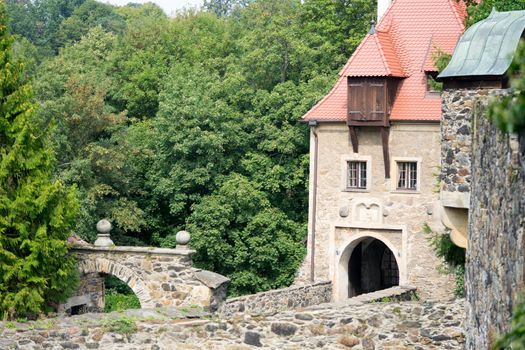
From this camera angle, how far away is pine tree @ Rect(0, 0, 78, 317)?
63.6 ft

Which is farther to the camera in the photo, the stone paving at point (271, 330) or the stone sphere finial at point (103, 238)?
the stone sphere finial at point (103, 238)

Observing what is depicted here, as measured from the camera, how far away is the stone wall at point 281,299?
877 inches

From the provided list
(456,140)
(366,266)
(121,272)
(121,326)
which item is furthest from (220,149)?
(456,140)

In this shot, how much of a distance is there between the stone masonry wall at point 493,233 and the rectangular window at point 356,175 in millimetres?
22735

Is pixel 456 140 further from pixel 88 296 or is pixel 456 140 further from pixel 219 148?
pixel 219 148

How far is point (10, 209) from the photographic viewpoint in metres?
19.5

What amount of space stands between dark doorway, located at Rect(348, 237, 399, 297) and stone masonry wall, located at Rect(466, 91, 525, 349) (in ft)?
76.3

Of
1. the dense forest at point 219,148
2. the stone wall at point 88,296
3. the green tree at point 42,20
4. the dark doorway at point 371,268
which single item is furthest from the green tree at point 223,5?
the stone wall at point 88,296

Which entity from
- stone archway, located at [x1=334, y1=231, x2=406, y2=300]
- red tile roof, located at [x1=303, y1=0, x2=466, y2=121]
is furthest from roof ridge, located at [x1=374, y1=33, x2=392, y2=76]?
stone archway, located at [x1=334, y1=231, x2=406, y2=300]

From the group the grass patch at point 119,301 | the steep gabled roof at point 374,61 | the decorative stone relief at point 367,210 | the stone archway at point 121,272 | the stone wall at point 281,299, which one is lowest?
the grass patch at point 119,301

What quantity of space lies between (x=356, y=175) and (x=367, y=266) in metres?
2.77

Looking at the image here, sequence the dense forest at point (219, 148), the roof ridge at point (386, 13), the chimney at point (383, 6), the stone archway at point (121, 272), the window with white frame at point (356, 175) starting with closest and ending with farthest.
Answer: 1. the stone archway at point (121, 272)
2. the window with white frame at point (356, 175)
3. the dense forest at point (219, 148)
4. the roof ridge at point (386, 13)
5. the chimney at point (383, 6)

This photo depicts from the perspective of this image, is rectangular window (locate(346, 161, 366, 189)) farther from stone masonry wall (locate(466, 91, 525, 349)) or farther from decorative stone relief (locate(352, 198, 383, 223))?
stone masonry wall (locate(466, 91, 525, 349))

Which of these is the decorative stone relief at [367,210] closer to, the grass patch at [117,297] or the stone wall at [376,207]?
the stone wall at [376,207]
